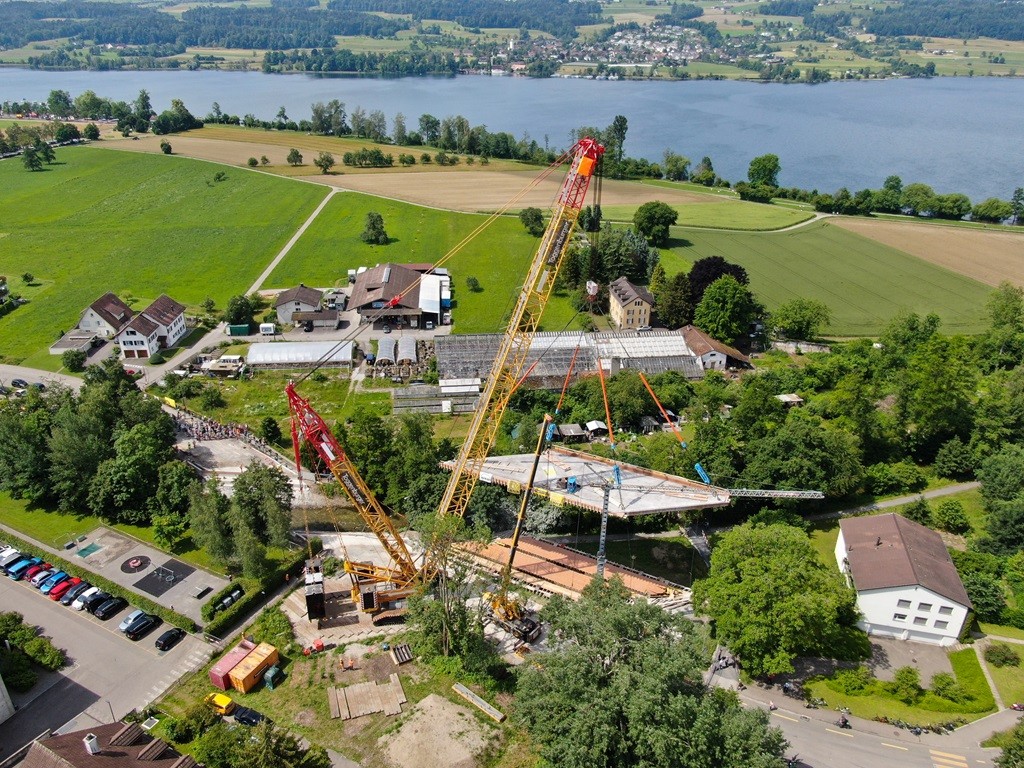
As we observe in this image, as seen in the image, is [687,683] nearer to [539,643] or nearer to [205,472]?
[539,643]

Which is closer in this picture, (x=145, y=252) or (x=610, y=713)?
(x=610, y=713)

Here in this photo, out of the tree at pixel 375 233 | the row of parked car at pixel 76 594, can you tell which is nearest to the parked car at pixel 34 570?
the row of parked car at pixel 76 594

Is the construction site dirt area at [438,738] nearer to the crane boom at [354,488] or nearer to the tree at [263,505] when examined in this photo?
the crane boom at [354,488]

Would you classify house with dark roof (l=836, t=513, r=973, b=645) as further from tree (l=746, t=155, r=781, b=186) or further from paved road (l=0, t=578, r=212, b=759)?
tree (l=746, t=155, r=781, b=186)

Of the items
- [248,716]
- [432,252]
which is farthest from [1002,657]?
[432,252]

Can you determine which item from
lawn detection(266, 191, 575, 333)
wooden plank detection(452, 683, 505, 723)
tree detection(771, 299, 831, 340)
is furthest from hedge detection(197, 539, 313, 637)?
tree detection(771, 299, 831, 340)

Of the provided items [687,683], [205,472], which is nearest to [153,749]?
[687,683]
